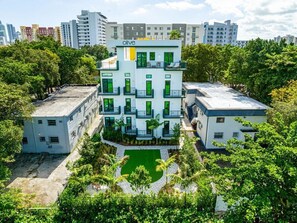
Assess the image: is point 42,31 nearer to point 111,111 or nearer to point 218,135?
point 111,111

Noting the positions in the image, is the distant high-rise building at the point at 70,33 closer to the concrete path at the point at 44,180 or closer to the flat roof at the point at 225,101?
the flat roof at the point at 225,101

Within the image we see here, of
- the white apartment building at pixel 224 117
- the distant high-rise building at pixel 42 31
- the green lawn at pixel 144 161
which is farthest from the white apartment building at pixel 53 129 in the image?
the distant high-rise building at pixel 42 31

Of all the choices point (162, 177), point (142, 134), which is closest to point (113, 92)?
point (142, 134)

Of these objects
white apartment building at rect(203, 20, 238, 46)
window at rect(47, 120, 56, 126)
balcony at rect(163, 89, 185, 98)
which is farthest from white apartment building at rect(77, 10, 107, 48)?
window at rect(47, 120, 56, 126)

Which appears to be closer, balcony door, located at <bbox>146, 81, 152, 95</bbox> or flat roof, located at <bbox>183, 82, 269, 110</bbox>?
flat roof, located at <bbox>183, 82, 269, 110</bbox>

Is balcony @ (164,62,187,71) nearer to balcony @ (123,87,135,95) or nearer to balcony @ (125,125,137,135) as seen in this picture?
balcony @ (123,87,135,95)

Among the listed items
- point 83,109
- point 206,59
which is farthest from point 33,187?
point 206,59
